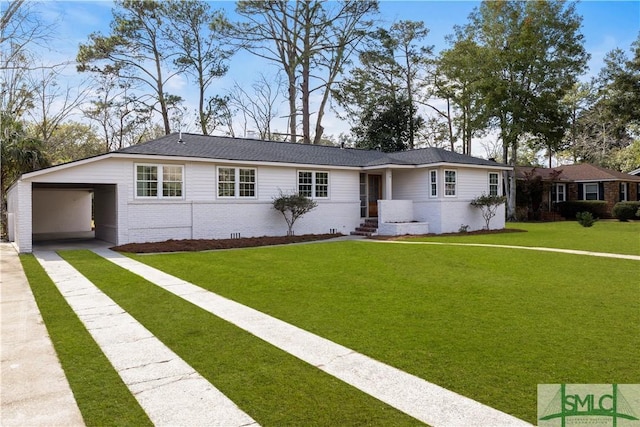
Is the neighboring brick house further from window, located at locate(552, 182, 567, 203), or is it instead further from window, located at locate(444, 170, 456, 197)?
window, located at locate(444, 170, 456, 197)

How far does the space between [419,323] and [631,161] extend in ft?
121

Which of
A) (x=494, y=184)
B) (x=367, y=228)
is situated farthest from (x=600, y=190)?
(x=367, y=228)

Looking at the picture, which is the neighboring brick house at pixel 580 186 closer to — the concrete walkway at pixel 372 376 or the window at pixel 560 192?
the window at pixel 560 192

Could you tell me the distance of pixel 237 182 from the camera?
55.8ft

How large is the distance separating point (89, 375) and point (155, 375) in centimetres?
59

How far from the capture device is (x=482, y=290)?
7.20 m

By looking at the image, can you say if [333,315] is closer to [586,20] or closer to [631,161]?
[586,20]

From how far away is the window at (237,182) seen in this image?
16.7 meters

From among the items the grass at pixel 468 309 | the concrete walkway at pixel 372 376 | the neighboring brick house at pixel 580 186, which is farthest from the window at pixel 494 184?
the concrete walkway at pixel 372 376

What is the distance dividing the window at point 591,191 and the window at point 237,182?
1036 inches

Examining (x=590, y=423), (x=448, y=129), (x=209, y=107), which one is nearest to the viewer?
(x=590, y=423)

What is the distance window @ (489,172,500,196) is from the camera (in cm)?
2152

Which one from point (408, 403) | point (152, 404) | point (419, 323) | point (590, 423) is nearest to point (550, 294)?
point (419, 323)

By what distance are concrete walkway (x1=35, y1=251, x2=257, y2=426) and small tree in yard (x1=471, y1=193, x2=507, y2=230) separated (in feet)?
56.9
